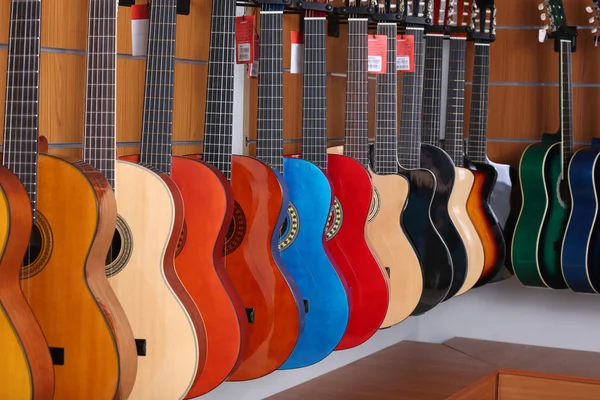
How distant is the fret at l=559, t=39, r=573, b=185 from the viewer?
415 centimetres

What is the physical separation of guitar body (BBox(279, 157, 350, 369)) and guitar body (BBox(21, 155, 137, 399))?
0.90 m

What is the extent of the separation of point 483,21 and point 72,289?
265cm

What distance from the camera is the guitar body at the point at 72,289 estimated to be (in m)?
2.00

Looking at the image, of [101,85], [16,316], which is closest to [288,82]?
[101,85]

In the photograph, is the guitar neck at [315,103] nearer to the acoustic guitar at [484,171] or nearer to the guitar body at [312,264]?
the guitar body at [312,264]

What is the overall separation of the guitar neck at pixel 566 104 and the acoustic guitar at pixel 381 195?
1.03m

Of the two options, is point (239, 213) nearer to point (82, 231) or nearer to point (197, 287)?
point (197, 287)

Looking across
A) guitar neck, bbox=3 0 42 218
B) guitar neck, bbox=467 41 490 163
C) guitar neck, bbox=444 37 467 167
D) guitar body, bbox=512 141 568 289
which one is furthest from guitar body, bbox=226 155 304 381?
guitar body, bbox=512 141 568 289

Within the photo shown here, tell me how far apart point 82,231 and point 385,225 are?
5.21ft

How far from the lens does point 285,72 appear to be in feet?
11.1

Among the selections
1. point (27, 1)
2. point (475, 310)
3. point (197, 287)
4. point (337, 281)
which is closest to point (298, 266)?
point (337, 281)

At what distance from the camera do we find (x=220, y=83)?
2660 mm

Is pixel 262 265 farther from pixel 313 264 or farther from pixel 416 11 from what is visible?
pixel 416 11

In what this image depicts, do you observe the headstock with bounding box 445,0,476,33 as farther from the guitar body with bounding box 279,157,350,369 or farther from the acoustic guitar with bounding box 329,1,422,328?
the guitar body with bounding box 279,157,350,369
